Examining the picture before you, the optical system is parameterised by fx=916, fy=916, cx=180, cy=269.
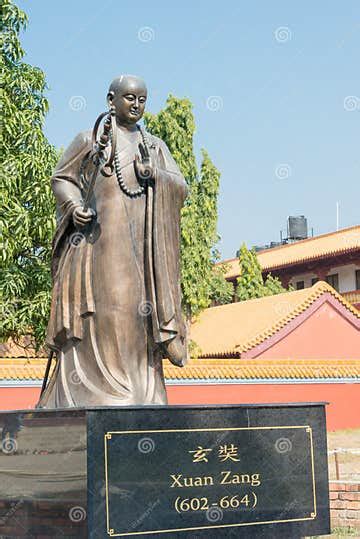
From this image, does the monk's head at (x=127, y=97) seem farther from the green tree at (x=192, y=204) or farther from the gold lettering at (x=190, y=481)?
the green tree at (x=192, y=204)

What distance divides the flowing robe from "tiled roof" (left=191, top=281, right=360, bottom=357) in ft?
46.1

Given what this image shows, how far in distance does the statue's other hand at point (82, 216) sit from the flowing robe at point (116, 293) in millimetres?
51

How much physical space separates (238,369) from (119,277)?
1181cm

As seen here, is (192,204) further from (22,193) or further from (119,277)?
(119,277)

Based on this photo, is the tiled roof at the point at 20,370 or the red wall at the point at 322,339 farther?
the red wall at the point at 322,339

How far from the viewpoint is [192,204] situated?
20.9 metres

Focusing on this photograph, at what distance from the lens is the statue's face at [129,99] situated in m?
5.03

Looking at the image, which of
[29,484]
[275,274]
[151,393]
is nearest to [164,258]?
[151,393]

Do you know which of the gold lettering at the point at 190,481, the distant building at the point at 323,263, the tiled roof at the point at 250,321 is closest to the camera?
the gold lettering at the point at 190,481

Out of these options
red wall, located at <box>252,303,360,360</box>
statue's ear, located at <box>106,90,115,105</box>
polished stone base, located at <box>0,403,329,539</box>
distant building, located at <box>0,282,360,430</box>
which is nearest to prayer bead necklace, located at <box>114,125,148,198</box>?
statue's ear, located at <box>106,90,115,105</box>

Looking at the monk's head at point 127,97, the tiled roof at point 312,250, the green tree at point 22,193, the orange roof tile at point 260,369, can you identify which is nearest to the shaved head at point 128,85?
the monk's head at point 127,97

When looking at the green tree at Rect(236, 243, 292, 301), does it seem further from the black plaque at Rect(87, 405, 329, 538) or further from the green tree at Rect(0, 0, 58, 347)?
the black plaque at Rect(87, 405, 329, 538)

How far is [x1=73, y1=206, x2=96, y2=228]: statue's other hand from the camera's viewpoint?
16.0 feet

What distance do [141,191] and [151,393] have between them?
110cm
